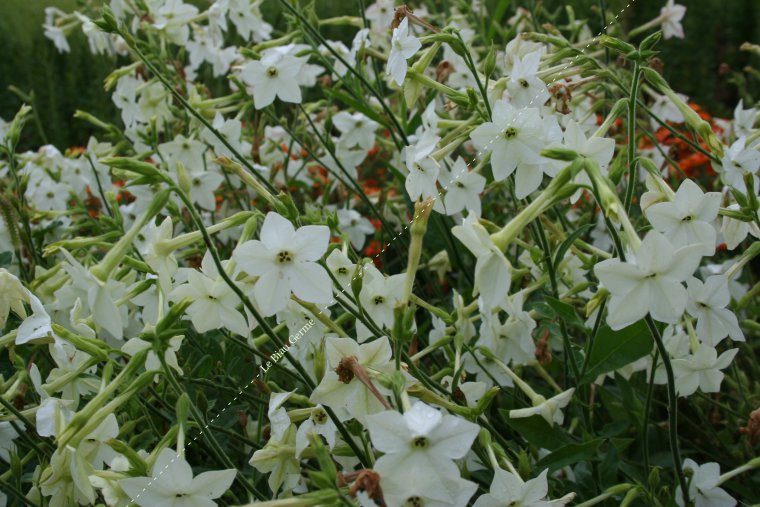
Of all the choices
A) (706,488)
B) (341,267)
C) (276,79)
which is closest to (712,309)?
(706,488)

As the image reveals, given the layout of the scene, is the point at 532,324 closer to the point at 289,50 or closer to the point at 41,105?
the point at 289,50

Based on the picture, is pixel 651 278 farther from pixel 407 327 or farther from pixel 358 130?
pixel 358 130

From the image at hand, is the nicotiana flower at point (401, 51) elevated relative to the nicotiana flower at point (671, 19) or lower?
elevated

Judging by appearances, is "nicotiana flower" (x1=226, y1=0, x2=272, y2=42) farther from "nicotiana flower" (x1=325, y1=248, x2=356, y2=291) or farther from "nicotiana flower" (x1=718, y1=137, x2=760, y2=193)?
"nicotiana flower" (x1=718, y1=137, x2=760, y2=193)

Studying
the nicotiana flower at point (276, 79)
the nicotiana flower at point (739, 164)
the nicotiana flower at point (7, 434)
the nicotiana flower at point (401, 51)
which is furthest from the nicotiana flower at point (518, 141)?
the nicotiana flower at point (7, 434)

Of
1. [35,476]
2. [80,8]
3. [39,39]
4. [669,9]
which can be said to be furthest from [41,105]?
[35,476]

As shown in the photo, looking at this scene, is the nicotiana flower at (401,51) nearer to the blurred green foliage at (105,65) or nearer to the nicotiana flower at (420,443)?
the nicotiana flower at (420,443)

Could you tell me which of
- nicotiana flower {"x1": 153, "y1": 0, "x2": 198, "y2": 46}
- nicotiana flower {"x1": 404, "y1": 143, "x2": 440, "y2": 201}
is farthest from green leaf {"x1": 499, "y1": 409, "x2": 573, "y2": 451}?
nicotiana flower {"x1": 153, "y1": 0, "x2": 198, "y2": 46}
